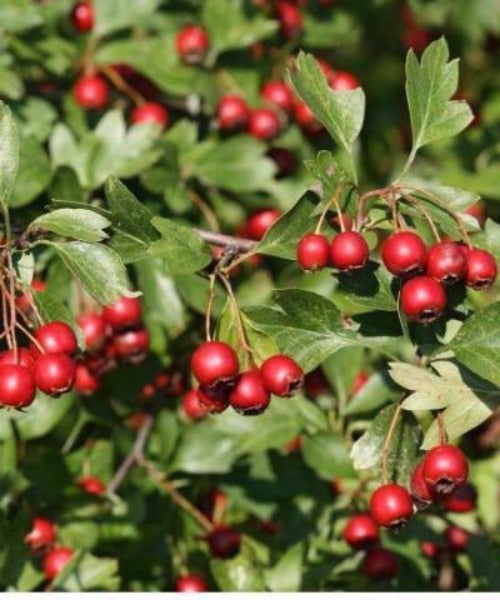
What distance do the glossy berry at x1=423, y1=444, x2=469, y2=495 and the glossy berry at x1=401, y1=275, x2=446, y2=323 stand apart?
7.3 inches

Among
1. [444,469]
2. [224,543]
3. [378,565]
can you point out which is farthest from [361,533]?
[444,469]

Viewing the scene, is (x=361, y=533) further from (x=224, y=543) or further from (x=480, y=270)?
(x=480, y=270)

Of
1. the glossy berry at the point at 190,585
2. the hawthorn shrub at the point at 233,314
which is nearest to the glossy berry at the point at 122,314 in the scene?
the hawthorn shrub at the point at 233,314

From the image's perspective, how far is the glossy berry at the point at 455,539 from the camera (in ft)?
8.73

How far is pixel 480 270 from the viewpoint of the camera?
1764mm

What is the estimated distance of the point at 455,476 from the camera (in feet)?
5.59

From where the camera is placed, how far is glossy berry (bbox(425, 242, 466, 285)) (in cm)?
174

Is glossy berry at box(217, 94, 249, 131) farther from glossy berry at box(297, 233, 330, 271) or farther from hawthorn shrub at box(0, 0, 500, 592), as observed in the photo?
glossy berry at box(297, 233, 330, 271)

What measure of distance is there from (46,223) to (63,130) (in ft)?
2.75

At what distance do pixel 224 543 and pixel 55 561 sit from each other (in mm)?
336

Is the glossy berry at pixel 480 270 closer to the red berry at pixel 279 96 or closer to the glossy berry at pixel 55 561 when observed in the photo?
the glossy berry at pixel 55 561

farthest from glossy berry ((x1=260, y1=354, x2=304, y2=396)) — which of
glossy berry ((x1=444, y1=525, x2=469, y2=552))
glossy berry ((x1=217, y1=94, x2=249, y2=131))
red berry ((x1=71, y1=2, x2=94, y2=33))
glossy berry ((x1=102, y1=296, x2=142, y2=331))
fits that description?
red berry ((x1=71, y1=2, x2=94, y2=33))

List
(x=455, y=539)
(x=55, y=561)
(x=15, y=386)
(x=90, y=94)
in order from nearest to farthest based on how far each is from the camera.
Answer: (x=15, y=386), (x=55, y=561), (x=455, y=539), (x=90, y=94)

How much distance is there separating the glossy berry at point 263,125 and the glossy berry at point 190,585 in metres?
1.00
